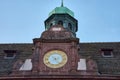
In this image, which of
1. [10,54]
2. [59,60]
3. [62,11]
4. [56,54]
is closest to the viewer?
[59,60]

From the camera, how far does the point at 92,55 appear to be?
34188 mm

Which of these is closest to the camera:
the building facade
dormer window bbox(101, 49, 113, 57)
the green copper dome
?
the building facade

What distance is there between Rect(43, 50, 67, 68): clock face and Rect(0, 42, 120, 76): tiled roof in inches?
94.1

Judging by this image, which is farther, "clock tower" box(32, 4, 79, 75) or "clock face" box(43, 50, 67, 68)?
"clock face" box(43, 50, 67, 68)

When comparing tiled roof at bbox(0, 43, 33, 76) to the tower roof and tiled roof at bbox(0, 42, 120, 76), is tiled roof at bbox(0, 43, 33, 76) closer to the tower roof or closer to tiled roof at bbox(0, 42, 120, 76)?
tiled roof at bbox(0, 42, 120, 76)

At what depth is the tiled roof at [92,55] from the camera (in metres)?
Result: 31.3

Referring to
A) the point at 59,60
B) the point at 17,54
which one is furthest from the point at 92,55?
the point at 17,54

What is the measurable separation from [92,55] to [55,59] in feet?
14.7

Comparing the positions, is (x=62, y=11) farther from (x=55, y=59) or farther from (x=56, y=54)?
(x=55, y=59)

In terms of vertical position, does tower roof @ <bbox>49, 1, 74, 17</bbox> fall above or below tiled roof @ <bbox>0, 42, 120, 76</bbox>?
above

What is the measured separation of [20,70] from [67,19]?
28.9ft

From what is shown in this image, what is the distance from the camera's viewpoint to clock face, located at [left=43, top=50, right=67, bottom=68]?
30438 mm

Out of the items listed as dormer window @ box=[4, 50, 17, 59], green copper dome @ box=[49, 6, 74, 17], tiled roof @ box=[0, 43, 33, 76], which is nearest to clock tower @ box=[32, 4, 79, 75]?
tiled roof @ box=[0, 43, 33, 76]

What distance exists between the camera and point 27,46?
3681 centimetres
